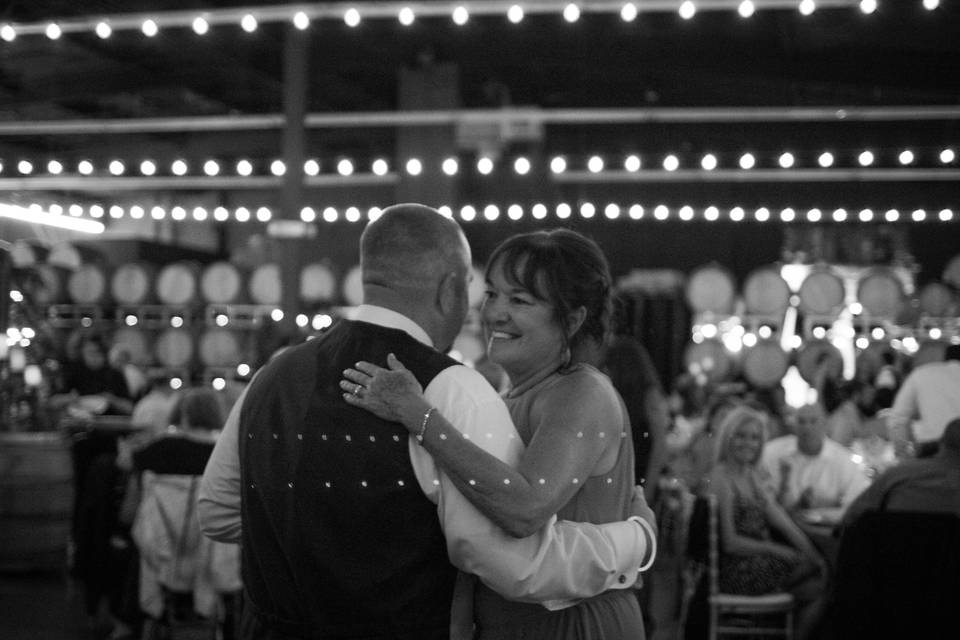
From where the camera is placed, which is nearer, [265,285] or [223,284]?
[265,285]

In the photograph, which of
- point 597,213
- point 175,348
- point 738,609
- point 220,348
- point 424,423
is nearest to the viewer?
point 424,423

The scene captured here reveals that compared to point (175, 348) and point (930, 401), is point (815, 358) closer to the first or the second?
point (930, 401)

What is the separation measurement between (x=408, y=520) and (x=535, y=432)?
0.31 m

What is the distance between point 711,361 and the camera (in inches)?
454

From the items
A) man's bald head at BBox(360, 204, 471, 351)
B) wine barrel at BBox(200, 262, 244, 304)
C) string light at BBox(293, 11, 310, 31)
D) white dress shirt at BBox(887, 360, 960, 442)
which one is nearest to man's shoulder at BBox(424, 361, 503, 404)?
man's bald head at BBox(360, 204, 471, 351)

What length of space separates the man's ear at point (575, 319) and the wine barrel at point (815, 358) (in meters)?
8.82

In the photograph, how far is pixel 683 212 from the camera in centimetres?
1095

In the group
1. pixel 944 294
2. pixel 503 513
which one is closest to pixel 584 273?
pixel 503 513

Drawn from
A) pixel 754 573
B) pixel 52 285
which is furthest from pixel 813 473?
pixel 52 285

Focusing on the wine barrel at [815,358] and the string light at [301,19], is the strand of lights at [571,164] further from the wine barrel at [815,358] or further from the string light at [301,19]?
the string light at [301,19]

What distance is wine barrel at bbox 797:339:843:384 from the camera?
10.6m

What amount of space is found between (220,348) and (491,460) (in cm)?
1087

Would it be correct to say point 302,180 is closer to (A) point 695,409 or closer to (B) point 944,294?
(A) point 695,409

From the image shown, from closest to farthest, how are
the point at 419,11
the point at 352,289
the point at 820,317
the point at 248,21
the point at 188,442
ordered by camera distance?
the point at 188,442 < the point at 419,11 < the point at 248,21 < the point at 820,317 < the point at 352,289
